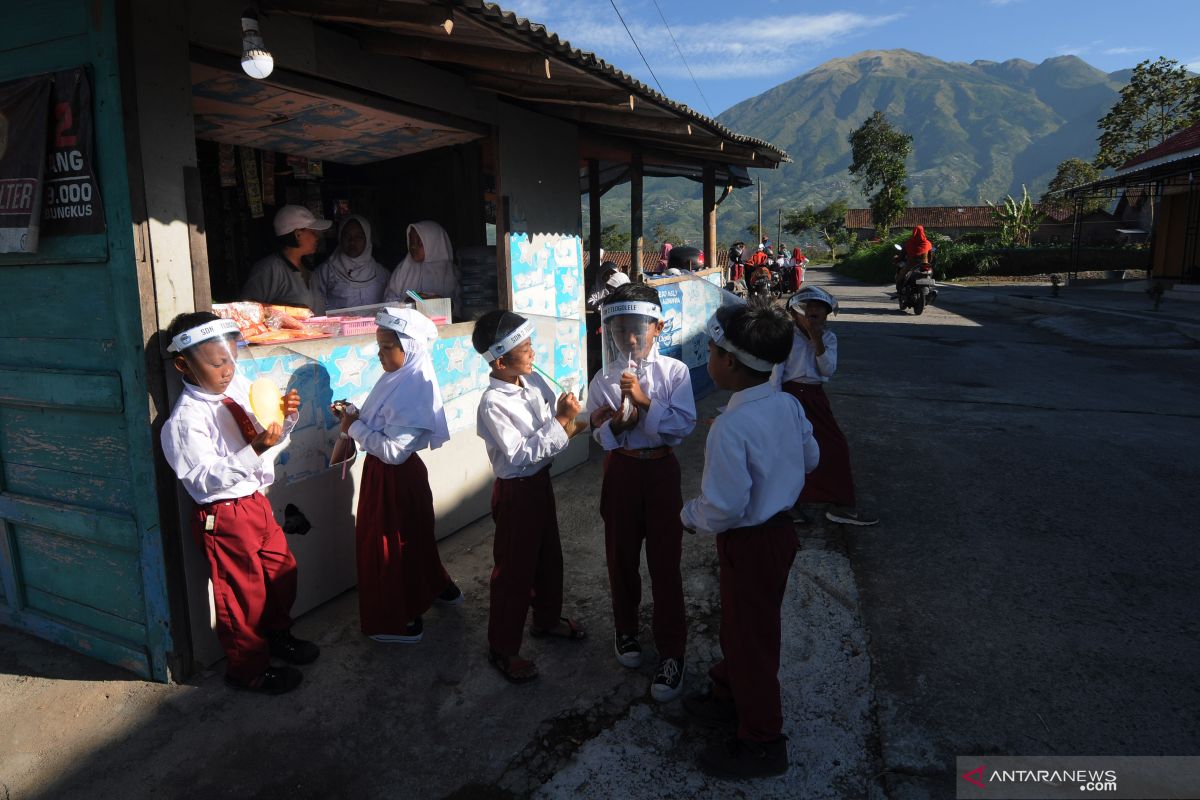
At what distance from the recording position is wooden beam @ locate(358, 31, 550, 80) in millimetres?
3889

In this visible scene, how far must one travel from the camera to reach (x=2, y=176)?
303 centimetres

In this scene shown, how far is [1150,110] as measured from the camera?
33.2m

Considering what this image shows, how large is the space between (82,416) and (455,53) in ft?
8.41

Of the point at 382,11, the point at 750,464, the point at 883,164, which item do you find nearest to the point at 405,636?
the point at 750,464

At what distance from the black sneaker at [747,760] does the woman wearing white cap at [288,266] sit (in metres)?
3.83

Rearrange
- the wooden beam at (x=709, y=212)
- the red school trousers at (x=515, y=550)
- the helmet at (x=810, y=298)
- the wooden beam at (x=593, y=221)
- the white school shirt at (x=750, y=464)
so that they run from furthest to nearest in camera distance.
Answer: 1. the wooden beam at (x=709, y=212)
2. the wooden beam at (x=593, y=221)
3. the helmet at (x=810, y=298)
4. the red school trousers at (x=515, y=550)
5. the white school shirt at (x=750, y=464)

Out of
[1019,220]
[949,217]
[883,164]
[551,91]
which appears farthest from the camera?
[949,217]

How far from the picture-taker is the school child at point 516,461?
9.78 ft

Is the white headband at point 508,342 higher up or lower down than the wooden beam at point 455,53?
lower down

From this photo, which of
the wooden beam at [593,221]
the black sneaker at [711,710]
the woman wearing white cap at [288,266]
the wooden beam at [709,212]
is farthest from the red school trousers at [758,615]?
the wooden beam at [709,212]

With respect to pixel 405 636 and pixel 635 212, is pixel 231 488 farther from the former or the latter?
pixel 635 212

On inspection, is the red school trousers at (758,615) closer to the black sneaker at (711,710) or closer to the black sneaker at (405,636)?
the black sneaker at (711,710)

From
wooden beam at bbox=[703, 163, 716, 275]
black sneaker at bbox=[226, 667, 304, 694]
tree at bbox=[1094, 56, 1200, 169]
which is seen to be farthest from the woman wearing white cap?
tree at bbox=[1094, 56, 1200, 169]

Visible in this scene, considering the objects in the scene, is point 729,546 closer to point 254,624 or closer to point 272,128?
point 254,624
